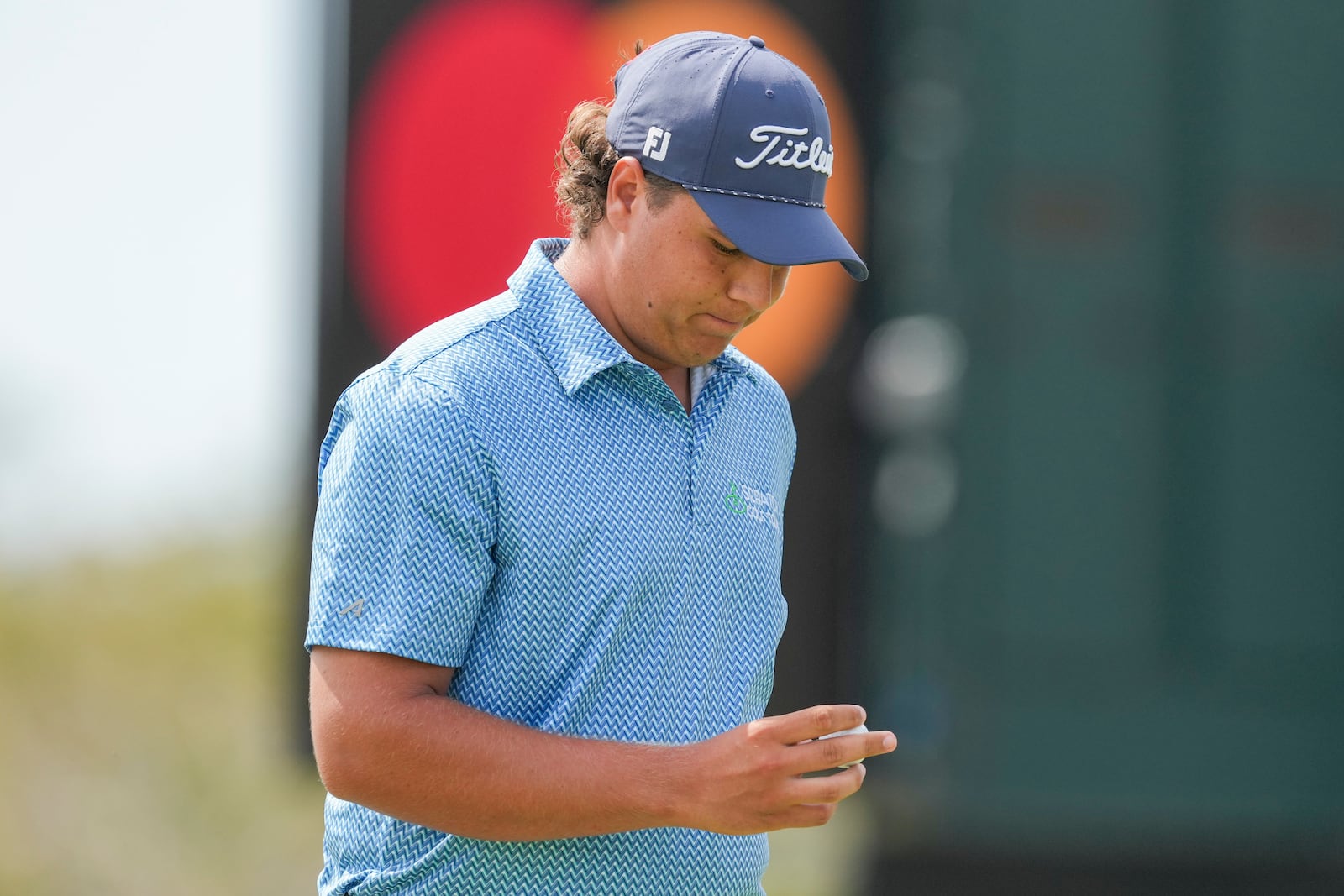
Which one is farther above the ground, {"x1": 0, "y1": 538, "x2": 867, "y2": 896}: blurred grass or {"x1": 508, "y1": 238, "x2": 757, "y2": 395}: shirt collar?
{"x1": 508, "y1": 238, "x2": 757, "y2": 395}: shirt collar

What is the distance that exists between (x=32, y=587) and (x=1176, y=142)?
3.84m

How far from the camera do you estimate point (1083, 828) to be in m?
4.20

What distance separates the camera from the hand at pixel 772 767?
60.4 inches

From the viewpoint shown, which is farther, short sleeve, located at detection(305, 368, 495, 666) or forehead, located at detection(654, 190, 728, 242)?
forehead, located at detection(654, 190, 728, 242)

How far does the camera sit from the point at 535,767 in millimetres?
1568

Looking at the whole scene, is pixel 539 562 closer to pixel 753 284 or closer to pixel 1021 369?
pixel 753 284

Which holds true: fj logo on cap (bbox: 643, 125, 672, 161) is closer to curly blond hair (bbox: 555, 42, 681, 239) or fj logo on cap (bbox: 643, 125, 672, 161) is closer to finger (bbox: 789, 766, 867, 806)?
curly blond hair (bbox: 555, 42, 681, 239)

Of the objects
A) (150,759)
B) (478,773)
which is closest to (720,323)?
(478,773)

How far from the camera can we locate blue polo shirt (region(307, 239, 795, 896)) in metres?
1.60

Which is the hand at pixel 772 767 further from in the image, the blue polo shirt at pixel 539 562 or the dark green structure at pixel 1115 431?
the dark green structure at pixel 1115 431

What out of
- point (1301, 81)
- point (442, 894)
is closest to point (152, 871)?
point (442, 894)

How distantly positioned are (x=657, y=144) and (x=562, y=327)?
0.74 ft

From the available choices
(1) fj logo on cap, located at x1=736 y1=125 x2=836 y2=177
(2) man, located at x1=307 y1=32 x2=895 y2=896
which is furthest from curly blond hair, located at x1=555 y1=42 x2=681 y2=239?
(1) fj logo on cap, located at x1=736 y1=125 x2=836 y2=177

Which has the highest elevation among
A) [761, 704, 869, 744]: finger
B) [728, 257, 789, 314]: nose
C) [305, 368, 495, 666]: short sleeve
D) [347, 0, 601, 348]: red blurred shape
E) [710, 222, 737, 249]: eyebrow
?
[347, 0, 601, 348]: red blurred shape
